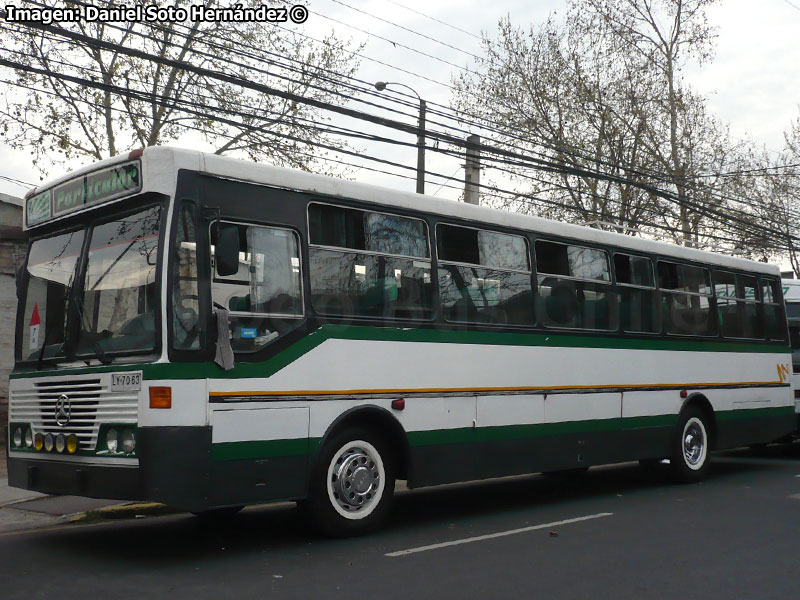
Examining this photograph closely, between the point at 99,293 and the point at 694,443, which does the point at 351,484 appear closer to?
the point at 99,293

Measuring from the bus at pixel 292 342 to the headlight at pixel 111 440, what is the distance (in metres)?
0.03

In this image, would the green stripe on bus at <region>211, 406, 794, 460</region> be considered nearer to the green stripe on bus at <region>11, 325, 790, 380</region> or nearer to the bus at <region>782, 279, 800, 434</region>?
the green stripe on bus at <region>11, 325, 790, 380</region>

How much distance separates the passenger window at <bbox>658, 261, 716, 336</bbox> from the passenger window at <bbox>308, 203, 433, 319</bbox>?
470cm

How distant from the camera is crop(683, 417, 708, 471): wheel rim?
12.4 m

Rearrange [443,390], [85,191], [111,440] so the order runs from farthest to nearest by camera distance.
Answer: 1. [443,390]
2. [85,191]
3. [111,440]

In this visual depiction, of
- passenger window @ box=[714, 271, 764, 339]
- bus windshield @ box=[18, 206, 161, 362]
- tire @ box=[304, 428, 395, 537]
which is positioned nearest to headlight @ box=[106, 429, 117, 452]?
bus windshield @ box=[18, 206, 161, 362]

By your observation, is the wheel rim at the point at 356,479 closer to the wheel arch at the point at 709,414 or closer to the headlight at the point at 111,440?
the headlight at the point at 111,440

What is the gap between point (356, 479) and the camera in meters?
8.09

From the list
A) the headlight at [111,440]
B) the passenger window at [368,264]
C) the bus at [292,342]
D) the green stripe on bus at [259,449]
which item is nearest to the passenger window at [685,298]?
the bus at [292,342]

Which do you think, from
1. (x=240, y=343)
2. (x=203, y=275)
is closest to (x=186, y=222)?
(x=203, y=275)

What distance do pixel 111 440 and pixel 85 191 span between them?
225cm

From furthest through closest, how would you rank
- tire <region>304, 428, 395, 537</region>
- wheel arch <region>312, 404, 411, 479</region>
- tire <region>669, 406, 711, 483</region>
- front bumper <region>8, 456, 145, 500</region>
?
tire <region>669, 406, 711, 483</region> < wheel arch <region>312, 404, 411, 479</region> < tire <region>304, 428, 395, 537</region> < front bumper <region>8, 456, 145, 500</region>

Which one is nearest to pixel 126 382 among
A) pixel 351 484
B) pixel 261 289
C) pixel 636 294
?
pixel 261 289

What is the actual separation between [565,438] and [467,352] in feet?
6.49
